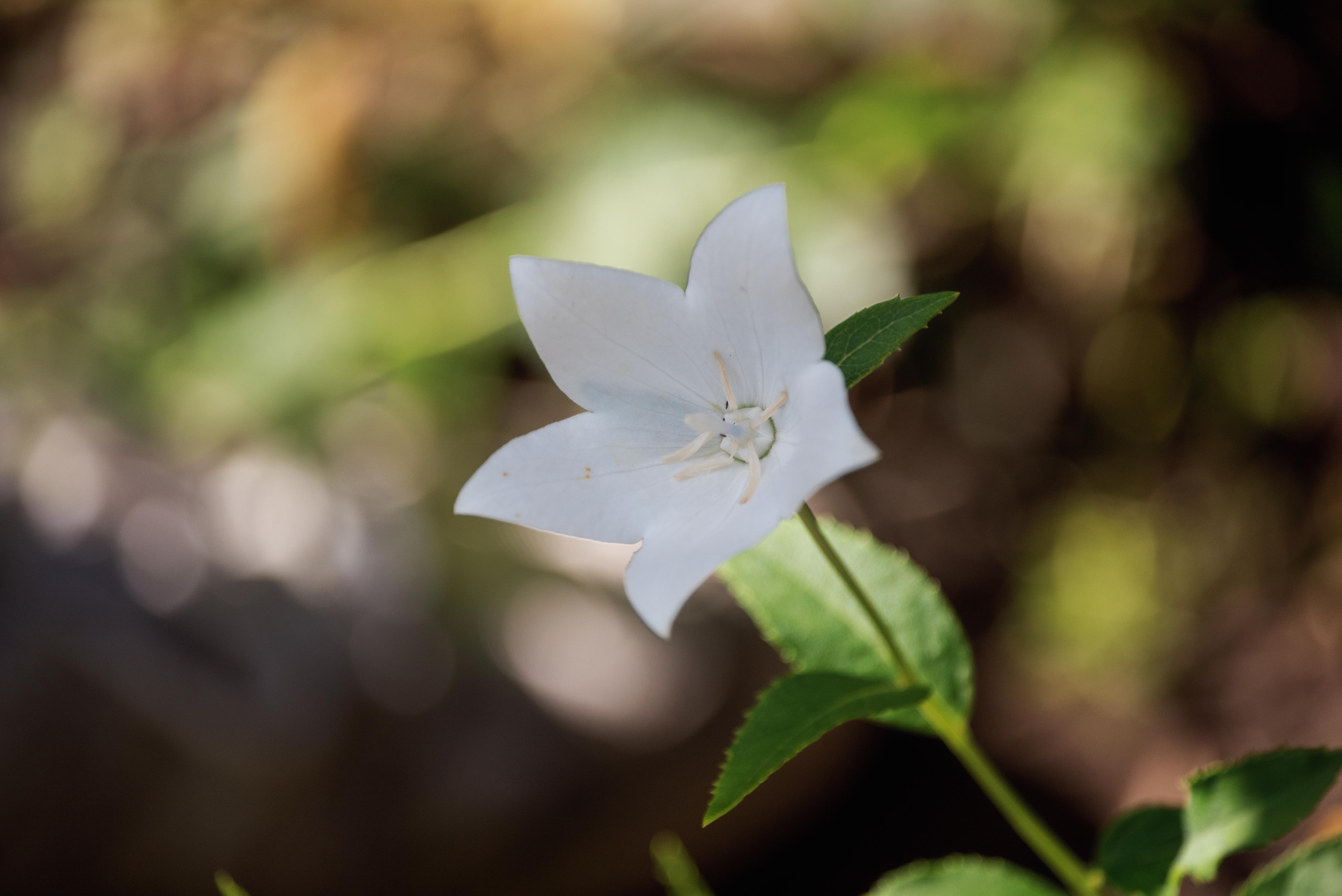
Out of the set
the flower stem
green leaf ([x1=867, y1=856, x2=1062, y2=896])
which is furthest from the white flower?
green leaf ([x1=867, y1=856, x2=1062, y2=896])

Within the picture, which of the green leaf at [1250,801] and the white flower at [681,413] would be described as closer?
the white flower at [681,413]

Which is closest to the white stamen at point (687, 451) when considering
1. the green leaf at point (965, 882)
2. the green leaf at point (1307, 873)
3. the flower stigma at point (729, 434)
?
the flower stigma at point (729, 434)

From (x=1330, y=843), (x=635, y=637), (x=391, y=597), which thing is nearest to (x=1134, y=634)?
→ (x=635, y=637)

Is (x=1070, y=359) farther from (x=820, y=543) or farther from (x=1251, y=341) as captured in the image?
(x=820, y=543)

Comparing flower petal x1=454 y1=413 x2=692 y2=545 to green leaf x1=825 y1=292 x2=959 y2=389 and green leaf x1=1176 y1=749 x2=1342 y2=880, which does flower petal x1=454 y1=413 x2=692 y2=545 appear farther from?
green leaf x1=1176 y1=749 x2=1342 y2=880

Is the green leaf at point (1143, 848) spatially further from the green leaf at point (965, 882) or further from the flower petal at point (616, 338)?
the flower petal at point (616, 338)

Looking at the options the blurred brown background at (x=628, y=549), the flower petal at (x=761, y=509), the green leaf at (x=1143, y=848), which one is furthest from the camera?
the blurred brown background at (x=628, y=549)

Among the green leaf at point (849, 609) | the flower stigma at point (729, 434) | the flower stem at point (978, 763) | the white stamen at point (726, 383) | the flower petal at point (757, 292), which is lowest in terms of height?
the flower stem at point (978, 763)

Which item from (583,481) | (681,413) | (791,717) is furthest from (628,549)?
(791,717)
